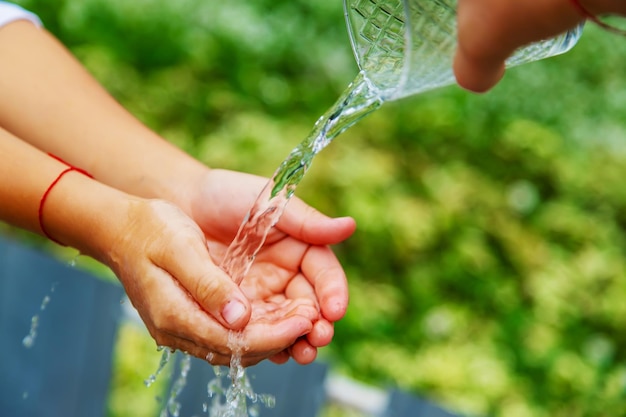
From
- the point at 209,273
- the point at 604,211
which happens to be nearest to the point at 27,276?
the point at 209,273

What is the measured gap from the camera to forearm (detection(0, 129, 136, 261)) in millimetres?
1497

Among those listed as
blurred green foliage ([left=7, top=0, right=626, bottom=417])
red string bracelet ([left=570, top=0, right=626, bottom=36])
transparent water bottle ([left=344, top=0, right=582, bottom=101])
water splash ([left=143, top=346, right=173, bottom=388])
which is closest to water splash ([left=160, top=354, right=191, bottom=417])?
water splash ([left=143, top=346, right=173, bottom=388])

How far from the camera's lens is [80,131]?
1.83m

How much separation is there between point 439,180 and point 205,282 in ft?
7.13

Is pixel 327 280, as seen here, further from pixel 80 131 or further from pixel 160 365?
pixel 80 131

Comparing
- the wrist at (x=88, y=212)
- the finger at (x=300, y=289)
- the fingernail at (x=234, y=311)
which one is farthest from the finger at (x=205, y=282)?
the finger at (x=300, y=289)

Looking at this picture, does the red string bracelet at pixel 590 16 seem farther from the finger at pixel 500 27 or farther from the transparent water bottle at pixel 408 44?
the transparent water bottle at pixel 408 44

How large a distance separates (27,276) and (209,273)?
145 centimetres

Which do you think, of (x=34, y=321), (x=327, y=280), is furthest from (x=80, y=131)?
(x=327, y=280)

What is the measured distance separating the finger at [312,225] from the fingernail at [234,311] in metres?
0.35

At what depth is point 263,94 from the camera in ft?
12.7

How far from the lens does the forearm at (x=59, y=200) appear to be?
1.50 m

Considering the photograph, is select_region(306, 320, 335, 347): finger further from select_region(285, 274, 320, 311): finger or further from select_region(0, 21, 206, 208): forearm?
select_region(0, 21, 206, 208): forearm

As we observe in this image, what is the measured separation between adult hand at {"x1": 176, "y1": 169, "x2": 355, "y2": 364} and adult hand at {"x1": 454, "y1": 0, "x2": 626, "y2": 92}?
64cm
